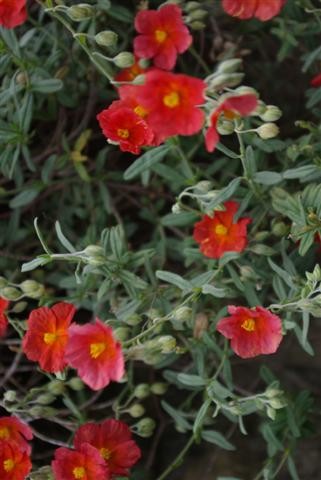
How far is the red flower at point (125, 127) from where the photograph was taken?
76.0 inches

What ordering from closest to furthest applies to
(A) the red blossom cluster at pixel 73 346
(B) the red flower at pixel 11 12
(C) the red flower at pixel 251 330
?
(A) the red blossom cluster at pixel 73 346 < (C) the red flower at pixel 251 330 < (B) the red flower at pixel 11 12

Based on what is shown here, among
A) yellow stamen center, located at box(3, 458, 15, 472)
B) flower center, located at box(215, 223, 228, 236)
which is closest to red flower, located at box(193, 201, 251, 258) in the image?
flower center, located at box(215, 223, 228, 236)

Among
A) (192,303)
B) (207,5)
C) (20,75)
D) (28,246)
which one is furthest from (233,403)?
(207,5)

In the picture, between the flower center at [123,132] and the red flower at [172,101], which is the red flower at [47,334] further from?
the red flower at [172,101]

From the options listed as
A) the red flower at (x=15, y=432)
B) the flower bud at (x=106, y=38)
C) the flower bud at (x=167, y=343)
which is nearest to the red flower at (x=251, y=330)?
the flower bud at (x=167, y=343)

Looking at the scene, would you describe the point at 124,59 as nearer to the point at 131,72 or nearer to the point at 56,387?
the point at 131,72

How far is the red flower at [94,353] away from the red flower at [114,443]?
0.29m

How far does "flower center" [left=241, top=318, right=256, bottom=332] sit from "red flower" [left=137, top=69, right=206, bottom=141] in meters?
0.55

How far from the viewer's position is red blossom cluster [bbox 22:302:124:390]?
185cm

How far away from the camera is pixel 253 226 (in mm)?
2316

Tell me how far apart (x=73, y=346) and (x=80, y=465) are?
1.22 feet

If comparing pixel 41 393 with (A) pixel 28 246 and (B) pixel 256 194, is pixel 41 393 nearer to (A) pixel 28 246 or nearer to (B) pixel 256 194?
(A) pixel 28 246

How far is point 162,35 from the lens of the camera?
2.21 m

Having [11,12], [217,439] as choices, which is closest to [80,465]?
[217,439]
